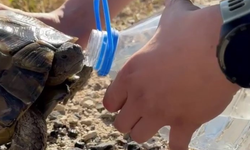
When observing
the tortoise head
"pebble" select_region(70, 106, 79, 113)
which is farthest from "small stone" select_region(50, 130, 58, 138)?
the tortoise head

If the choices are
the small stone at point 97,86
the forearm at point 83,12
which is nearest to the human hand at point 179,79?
the forearm at point 83,12

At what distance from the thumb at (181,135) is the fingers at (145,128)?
0.04m

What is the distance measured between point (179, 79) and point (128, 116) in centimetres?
21

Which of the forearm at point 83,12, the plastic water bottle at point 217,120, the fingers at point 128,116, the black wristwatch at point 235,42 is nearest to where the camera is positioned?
the black wristwatch at point 235,42

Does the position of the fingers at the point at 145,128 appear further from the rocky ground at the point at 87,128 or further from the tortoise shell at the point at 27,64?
the rocky ground at the point at 87,128

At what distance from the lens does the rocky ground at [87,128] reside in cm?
241

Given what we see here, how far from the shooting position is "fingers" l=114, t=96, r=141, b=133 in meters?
1.39

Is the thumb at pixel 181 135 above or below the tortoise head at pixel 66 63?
above

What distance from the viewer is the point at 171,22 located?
1.37 metres

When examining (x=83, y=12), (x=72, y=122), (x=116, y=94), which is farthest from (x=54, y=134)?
(x=116, y=94)

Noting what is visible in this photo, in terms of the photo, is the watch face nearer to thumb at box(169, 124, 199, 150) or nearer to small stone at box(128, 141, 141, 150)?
thumb at box(169, 124, 199, 150)

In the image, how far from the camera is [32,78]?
189 centimetres

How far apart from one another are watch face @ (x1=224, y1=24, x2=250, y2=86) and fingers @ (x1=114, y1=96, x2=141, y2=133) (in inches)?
11.5

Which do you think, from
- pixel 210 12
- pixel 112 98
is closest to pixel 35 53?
pixel 112 98
